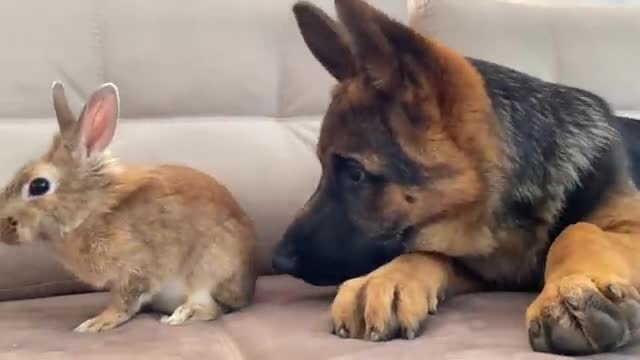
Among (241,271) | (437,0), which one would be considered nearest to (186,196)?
(241,271)

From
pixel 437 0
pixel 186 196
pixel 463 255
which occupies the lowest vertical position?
pixel 463 255

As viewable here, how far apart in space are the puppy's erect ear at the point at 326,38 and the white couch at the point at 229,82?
11.4 inches

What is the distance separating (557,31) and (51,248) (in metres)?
1.27

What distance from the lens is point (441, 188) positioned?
1444 millimetres

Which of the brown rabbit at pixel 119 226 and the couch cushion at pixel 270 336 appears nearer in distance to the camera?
the couch cushion at pixel 270 336

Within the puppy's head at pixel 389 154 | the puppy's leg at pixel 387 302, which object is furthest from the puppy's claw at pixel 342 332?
the puppy's head at pixel 389 154

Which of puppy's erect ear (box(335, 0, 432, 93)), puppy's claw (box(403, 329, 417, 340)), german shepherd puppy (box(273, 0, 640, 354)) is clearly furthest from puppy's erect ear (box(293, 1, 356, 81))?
puppy's claw (box(403, 329, 417, 340))

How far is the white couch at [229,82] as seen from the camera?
163 centimetres

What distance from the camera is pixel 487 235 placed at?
4.94ft

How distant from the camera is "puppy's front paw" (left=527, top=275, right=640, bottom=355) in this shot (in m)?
1.15

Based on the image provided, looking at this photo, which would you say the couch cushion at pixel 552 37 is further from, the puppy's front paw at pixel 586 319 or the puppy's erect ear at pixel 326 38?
the puppy's front paw at pixel 586 319

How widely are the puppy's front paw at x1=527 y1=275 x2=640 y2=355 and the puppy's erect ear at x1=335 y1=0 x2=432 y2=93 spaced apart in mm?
431

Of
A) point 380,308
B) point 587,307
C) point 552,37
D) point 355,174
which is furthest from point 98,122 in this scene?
point 552,37

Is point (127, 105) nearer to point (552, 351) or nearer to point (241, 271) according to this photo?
point (241, 271)
